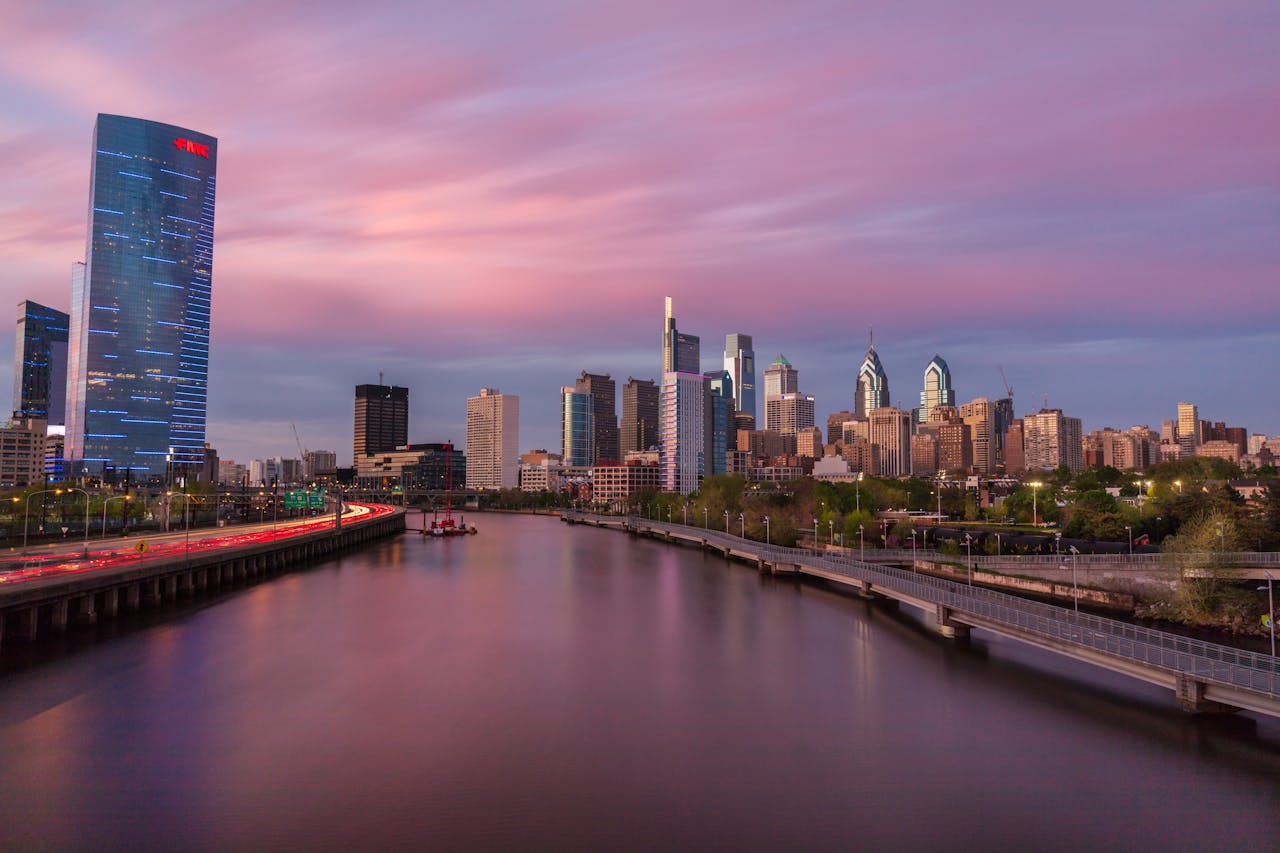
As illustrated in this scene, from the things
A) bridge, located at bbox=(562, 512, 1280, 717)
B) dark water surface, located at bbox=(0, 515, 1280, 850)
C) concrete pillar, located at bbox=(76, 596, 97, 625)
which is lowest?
dark water surface, located at bbox=(0, 515, 1280, 850)

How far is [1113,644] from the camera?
3628 centimetres

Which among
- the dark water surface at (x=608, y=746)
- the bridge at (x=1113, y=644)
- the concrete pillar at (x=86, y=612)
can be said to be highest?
the bridge at (x=1113, y=644)

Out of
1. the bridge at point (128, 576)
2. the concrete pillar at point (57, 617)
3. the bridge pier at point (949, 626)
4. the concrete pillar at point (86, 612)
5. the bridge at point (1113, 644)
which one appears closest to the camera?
the bridge at point (1113, 644)

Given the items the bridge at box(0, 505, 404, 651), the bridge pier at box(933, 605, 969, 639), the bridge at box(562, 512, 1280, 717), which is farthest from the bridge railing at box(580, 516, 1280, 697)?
the bridge at box(0, 505, 404, 651)

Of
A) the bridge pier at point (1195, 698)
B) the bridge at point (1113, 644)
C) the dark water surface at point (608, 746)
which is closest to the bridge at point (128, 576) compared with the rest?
the dark water surface at point (608, 746)

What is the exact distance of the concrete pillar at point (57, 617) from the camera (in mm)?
50875

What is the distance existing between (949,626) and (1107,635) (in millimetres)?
15289

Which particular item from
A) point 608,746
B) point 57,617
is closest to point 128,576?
point 57,617

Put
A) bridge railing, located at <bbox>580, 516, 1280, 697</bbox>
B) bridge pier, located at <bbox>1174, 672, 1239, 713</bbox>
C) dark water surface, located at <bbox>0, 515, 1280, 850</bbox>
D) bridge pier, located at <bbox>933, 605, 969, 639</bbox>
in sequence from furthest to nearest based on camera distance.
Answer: bridge pier, located at <bbox>933, 605, 969, 639</bbox> < bridge pier, located at <bbox>1174, 672, 1239, 713</bbox> < bridge railing, located at <bbox>580, 516, 1280, 697</bbox> < dark water surface, located at <bbox>0, 515, 1280, 850</bbox>

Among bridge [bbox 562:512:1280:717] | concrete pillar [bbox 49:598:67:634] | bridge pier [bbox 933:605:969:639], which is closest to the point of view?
bridge [bbox 562:512:1280:717]

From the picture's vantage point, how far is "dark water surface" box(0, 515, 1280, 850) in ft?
79.1

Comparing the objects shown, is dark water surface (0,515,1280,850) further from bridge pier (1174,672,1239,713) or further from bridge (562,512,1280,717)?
bridge (562,512,1280,717)

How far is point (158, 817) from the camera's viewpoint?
24609 mm

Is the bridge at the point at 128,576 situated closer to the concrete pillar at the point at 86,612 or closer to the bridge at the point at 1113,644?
the concrete pillar at the point at 86,612
